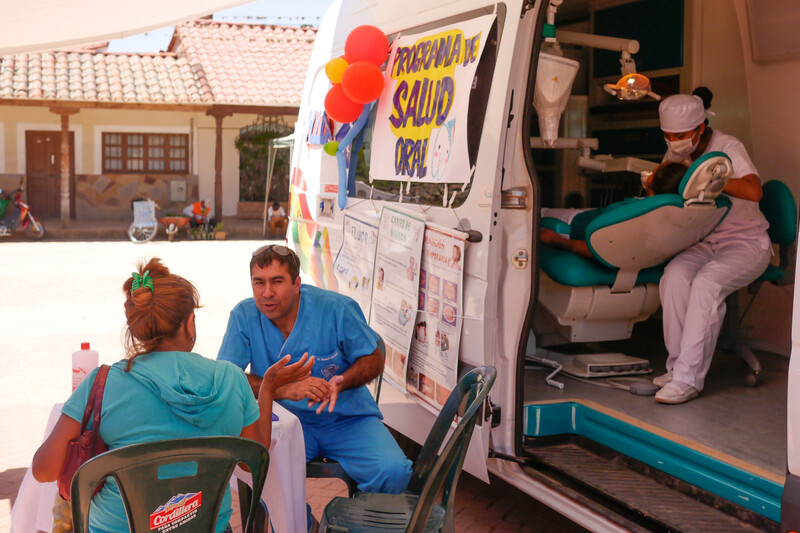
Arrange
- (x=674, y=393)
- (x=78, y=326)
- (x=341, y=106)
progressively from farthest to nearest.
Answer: (x=78, y=326)
(x=341, y=106)
(x=674, y=393)

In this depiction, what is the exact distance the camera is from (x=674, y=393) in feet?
12.9

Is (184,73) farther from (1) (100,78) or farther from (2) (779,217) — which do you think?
(2) (779,217)

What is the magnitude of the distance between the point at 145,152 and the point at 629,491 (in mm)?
20232

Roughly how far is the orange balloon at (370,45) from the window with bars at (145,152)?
18.3 m

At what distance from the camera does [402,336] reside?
160 inches

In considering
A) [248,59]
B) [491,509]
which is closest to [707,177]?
[491,509]

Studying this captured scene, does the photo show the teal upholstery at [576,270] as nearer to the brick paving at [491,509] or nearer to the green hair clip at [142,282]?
the brick paving at [491,509]

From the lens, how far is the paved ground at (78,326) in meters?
4.20

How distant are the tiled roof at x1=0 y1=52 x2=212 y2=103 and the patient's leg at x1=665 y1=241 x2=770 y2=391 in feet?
54.9

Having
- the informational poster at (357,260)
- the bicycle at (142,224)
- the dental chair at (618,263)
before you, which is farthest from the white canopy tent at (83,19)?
the bicycle at (142,224)

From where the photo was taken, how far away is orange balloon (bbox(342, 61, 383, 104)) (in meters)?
4.33

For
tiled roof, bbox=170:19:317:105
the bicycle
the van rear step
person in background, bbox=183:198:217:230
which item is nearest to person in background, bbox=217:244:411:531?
the van rear step

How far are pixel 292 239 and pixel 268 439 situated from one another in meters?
3.41

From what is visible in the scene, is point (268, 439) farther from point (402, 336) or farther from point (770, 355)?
point (770, 355)
